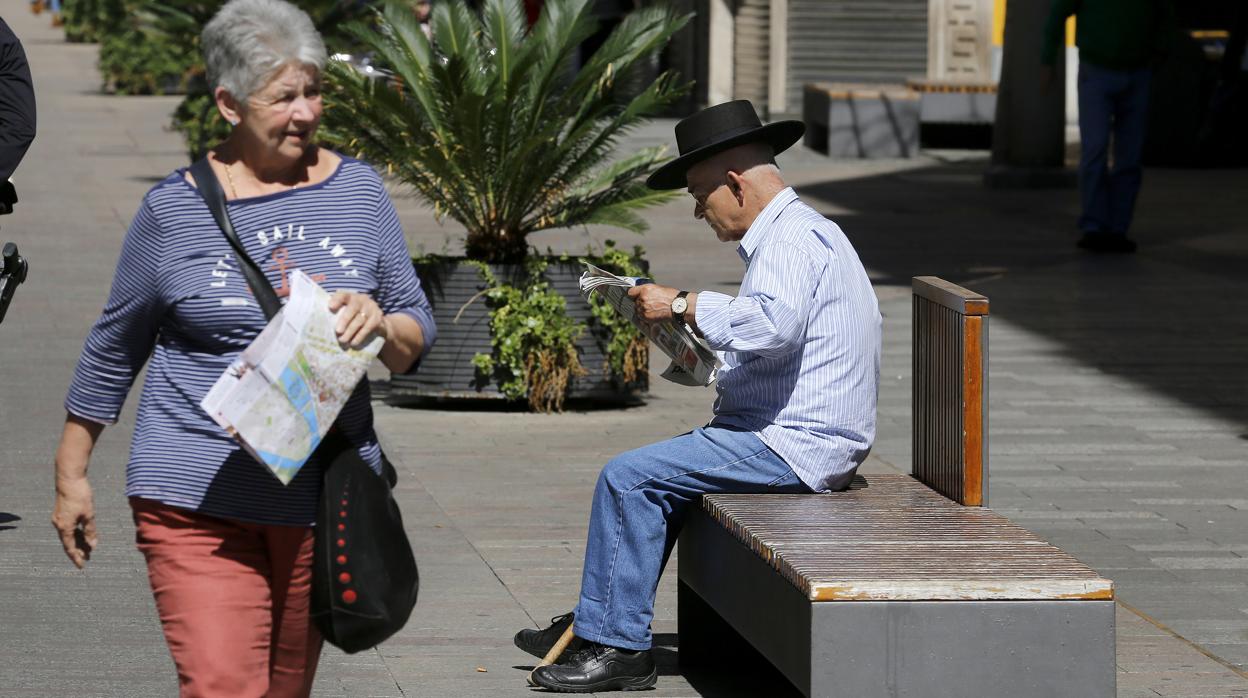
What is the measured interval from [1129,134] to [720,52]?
A: 14.9 m

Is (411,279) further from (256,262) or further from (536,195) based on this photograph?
(536,195)

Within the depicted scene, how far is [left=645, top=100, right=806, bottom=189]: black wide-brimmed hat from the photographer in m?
5.16

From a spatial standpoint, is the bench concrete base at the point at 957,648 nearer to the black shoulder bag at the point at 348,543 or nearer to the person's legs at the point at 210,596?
the black shoulder bag at the point at 348,543

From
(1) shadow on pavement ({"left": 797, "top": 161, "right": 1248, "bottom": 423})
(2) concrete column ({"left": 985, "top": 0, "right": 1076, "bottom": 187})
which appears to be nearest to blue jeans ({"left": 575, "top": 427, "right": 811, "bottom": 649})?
(1) shadow on pavement ({"left": 797, "top": 161, "right": 1248, "bottom": 423})

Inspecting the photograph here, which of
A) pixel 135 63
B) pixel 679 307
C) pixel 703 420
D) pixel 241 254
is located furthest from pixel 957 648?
pixel 135 63

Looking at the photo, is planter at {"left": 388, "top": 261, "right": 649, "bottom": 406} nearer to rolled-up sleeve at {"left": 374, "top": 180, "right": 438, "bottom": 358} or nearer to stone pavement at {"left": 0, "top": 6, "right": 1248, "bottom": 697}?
stone pavement at {"left": 0, "top": 6, "right": 1248, "bottom": 697}

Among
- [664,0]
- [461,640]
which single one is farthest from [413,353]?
[664,0]

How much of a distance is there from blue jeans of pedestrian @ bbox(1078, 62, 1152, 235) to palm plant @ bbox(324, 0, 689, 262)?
5009 mm

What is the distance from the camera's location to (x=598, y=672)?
16.7ft

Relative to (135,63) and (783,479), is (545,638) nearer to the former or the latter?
(783,479)

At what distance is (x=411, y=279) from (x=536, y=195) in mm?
5652

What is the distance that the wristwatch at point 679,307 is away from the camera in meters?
5.11

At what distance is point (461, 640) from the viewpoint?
5.62 m

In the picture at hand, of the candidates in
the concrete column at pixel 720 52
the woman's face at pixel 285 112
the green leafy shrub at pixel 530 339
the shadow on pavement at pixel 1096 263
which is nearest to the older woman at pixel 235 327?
the woman's face at pixel 285 112
